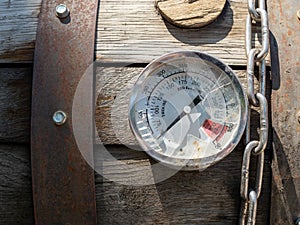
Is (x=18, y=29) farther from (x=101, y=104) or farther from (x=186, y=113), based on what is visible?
(x=186, y=113)

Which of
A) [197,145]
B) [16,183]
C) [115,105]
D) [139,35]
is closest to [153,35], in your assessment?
[139,35]

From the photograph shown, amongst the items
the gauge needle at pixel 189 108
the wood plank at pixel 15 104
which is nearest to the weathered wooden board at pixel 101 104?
the wood plank at pixel 15 104

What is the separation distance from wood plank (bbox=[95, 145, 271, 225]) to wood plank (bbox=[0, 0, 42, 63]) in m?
0.41

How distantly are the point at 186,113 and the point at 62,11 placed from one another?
19.2 inches

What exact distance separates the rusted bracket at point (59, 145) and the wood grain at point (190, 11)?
0.80 ft

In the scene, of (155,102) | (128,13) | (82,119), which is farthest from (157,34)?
(82,119)

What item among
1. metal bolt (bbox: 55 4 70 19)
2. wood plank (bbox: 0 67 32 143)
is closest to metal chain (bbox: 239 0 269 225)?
metal bolt (bbox: 55 4 70 19)

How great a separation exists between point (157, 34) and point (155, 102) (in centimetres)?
23

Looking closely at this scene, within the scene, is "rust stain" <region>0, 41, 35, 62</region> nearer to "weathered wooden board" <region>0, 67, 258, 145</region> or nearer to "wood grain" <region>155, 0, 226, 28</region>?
"weathered wooden board" <region>0, 67, 258, 145</region>

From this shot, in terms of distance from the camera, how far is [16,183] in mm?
1676

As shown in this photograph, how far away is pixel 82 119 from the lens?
162 centimetres

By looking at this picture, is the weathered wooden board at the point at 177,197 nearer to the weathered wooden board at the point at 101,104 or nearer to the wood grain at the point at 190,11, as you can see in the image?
the weathered wooden board at the point at 101,104

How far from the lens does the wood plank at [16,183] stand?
65.8 inches

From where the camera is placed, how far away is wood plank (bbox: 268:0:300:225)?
163 centimetres
